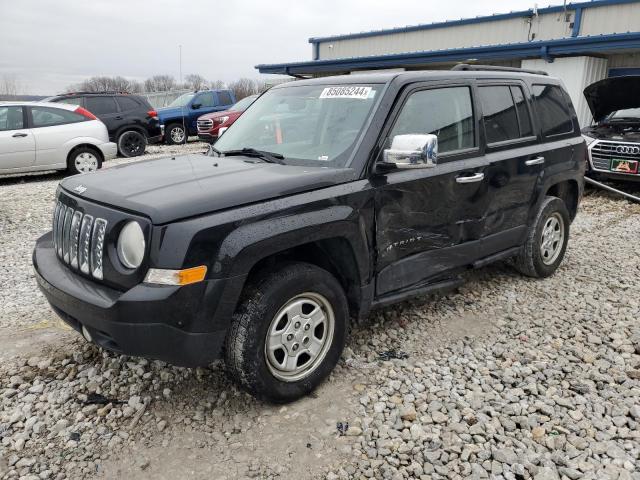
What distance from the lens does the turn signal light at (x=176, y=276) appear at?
2.51 m

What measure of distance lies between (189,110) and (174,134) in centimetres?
102

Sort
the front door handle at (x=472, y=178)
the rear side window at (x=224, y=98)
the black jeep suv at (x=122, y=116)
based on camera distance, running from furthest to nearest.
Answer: the rear side window at (x=224, y=98)
the black jeep suv at (x=122, y=116)
the front door handle at (x=472, y=178)

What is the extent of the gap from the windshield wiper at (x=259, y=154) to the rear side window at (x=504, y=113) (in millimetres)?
1749

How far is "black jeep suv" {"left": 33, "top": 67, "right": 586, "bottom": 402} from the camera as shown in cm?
258

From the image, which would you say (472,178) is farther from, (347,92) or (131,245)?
(131,245)

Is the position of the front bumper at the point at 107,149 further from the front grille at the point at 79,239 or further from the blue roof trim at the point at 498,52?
the blue roof trim at the point at 498,52

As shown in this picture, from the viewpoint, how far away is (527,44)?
14258 mm

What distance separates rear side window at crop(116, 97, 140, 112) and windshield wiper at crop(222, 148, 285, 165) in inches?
467

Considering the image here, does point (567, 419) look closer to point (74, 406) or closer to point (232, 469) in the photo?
point (232, 469)

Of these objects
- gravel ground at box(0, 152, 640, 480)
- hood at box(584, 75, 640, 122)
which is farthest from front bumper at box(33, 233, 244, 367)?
hood at box(584, 75, 640, 122)

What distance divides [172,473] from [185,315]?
79 cm

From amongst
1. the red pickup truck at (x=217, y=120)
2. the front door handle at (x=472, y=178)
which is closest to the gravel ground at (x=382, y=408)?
the front door handle at (x=472, y=178)

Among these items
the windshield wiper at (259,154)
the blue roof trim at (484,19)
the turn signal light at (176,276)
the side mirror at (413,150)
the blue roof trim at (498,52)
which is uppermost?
the blue roof trim at (484,19)

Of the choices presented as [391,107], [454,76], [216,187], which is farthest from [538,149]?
[216,187]
